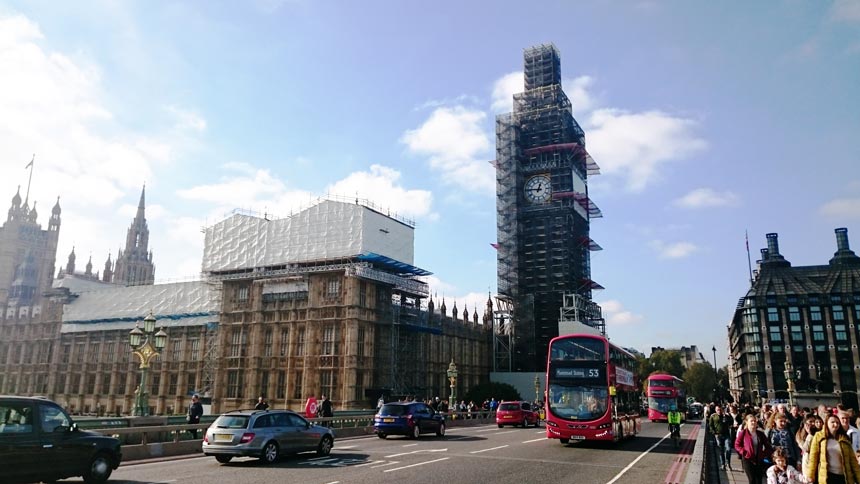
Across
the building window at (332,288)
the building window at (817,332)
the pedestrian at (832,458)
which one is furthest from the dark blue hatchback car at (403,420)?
the building window at (817,332)

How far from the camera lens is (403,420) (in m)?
26.3

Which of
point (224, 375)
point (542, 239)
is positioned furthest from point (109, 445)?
point (542, 239)

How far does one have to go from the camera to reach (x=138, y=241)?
14538cm

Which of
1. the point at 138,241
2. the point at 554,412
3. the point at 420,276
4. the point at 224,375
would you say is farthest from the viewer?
the point at 138,241

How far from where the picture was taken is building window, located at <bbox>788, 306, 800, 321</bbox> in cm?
10825

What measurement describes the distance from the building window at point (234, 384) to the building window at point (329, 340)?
11.7 m

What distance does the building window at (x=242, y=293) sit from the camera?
6881 cm

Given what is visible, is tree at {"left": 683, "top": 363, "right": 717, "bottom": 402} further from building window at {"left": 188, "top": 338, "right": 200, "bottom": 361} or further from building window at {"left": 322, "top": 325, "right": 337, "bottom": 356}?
building window at {"left": 188, "top": 338, "right": 200, "bottom": 361}

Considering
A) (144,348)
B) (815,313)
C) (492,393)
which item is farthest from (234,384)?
(815,313)

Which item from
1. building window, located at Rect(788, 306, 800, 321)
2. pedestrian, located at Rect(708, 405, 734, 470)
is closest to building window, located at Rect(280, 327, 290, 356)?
pedestrian, located at Rect(708, 405, 734, 470)

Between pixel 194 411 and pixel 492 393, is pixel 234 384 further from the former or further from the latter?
pixel 194 411

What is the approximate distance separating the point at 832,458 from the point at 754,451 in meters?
3.57

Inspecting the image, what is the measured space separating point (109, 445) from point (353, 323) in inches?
1857

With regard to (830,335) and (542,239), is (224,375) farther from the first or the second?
(830,335)
